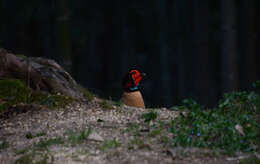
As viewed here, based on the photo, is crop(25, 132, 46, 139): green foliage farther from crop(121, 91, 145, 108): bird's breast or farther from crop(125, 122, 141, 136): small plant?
crop(121, 91, 145, 108): bird's breast

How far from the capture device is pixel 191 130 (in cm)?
497

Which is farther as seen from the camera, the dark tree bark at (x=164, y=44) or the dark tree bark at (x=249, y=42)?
the dark tree bark at (x=164, y=44)

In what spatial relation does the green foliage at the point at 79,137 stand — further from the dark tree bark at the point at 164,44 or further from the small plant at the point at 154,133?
the dark tree bark at the point at 164,44

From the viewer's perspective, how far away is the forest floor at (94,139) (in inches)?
170

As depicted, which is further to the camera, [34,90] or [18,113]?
[34,90]

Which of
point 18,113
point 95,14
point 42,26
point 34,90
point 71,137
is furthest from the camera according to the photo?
point 95,14

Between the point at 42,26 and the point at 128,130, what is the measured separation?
25.3 meters

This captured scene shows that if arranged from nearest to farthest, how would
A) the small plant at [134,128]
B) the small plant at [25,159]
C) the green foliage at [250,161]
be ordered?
1. the green foliage at [250,161]
2. the small plant at [25,159]
3. the small plant at [134,128]

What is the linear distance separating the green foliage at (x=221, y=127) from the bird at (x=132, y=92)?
2.48 m

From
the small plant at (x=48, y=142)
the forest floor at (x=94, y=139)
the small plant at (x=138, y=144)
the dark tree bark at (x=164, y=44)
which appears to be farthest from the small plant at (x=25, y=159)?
the dark tree bark at (x=164, y=44)

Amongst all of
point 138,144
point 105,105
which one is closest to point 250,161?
point 138,144

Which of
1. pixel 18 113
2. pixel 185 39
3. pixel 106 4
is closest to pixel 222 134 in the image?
pixel 18 113

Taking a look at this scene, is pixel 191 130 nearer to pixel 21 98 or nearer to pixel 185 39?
pixel 21 98

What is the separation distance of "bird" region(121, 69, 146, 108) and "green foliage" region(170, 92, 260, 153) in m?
2.48
